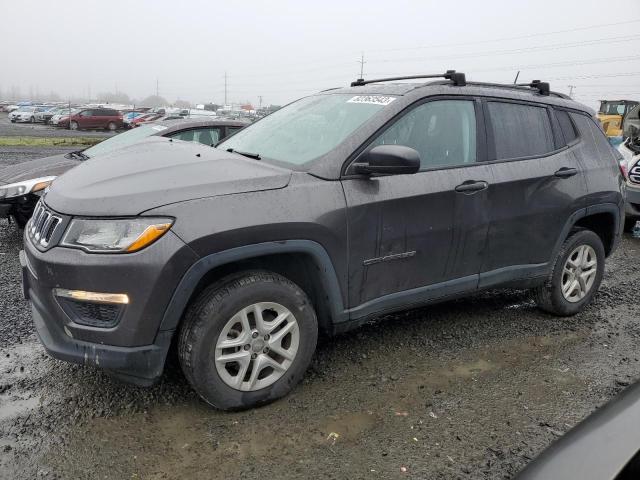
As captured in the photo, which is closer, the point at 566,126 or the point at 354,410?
the point at 354,410

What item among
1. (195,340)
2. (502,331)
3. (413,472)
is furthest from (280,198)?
(502,331)

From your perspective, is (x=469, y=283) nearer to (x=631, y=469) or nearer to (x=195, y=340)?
(x=195, y=340)

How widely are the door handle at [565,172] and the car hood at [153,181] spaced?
7.06 feet

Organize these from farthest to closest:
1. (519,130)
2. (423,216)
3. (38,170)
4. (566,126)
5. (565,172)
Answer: (38,170) < (566,126) < (565,172) < (519,130) < (423,216)

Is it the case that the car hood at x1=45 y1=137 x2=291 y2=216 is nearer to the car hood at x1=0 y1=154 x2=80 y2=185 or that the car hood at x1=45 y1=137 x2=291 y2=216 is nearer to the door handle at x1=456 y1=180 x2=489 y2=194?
the door handle at x1=456 y1=180 x2=489 y2=194

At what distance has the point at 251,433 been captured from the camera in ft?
8.41

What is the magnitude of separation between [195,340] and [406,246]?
4.31 feet

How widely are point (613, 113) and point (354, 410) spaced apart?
81.9 ft

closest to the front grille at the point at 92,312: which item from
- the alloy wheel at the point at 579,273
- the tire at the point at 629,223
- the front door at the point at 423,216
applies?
the front door at the point at 423,216

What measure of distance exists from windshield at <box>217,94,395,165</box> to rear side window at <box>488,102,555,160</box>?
0.89 metres

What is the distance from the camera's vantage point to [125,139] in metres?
6.69

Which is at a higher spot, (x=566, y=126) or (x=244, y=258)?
(x=566, y=126)

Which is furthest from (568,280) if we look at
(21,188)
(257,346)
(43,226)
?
(21,188)

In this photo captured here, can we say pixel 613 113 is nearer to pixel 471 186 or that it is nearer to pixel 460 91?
pixel 460 91
